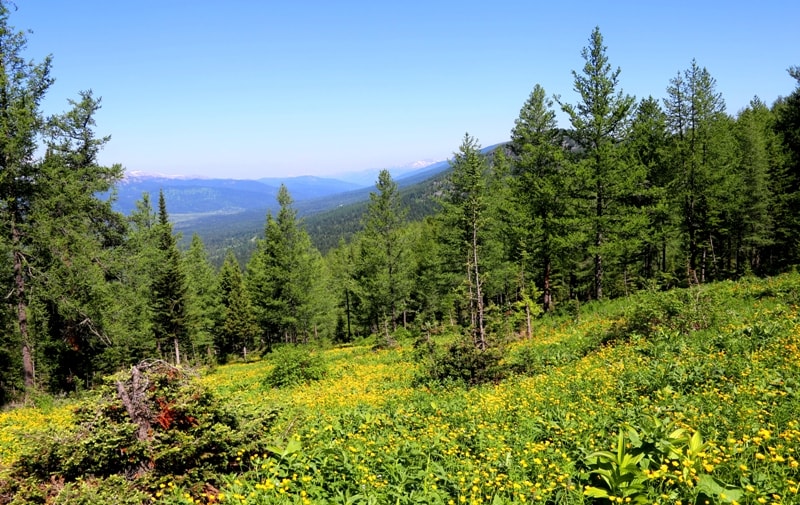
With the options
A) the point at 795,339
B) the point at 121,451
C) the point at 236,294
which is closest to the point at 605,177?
the point at 795,339

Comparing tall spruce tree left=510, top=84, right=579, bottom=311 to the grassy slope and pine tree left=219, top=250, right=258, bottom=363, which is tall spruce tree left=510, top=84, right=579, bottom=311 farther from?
pine tree left=219, top=250, right=258, bottom=363

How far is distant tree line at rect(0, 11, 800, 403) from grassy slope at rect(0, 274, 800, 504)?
4201mm

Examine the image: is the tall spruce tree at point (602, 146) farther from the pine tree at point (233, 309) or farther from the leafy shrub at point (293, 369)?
the pine tree at point (233, 309)

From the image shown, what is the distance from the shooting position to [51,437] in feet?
17.3

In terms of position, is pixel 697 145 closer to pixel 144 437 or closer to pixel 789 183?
pixel 789 183

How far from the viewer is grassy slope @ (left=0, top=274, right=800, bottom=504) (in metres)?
4.51

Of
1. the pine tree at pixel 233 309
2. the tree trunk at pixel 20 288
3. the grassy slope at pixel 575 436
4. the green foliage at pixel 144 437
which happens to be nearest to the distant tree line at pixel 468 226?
the tree trunk at pixel 20 288

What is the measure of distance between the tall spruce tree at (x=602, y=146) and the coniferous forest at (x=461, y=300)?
0.12m

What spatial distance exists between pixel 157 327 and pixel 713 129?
148ft

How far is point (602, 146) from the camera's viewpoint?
21.8m

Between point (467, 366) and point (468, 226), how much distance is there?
5.65m

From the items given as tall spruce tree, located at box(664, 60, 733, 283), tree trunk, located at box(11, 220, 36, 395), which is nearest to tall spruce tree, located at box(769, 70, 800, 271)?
tall spruce tree, located at box(664, 60, 733, 283)

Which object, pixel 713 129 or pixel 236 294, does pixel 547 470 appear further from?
pixel 236 294

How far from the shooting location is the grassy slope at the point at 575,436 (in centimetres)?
451
